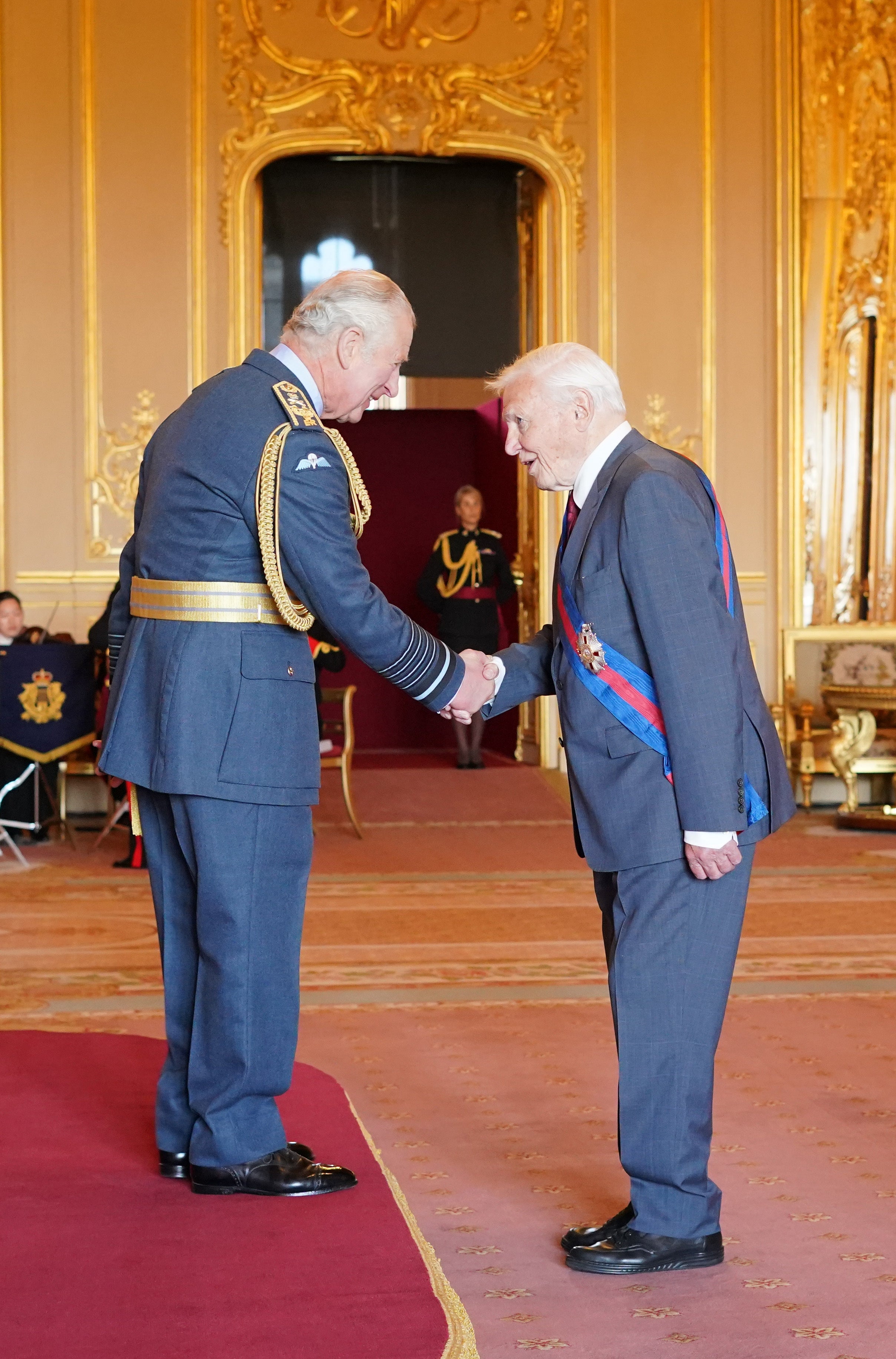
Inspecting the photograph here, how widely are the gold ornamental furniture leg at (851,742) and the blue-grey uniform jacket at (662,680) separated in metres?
5.49

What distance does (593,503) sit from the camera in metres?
2.45

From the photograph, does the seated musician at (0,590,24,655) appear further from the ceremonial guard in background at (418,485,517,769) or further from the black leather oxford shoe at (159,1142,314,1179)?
the black leather oxford shoe at (159,1142,314,1179)

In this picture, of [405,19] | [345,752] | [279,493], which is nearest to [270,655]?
[279,493]

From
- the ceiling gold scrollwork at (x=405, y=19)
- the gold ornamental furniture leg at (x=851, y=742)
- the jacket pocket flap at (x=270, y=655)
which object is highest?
the ceiling gold scrollwork at (x=405, y=19)

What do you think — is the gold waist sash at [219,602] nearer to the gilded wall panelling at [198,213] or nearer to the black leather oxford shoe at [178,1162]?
the black leather oxford shoe at [178,1162]

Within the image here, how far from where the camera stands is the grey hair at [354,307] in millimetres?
2627

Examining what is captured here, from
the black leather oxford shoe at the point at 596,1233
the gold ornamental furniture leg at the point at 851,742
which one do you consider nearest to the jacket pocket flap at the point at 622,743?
the black leather oxford shoe at the point at 596,1233

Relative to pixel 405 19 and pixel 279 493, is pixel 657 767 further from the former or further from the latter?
pixel 405 19

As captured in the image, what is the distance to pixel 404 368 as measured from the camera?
9.52 m

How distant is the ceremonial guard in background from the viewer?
A: 30.7 ft

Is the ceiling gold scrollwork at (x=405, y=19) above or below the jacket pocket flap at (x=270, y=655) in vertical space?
above

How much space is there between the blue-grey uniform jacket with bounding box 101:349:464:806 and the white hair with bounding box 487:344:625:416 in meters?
0.37

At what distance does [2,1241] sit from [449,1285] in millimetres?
714

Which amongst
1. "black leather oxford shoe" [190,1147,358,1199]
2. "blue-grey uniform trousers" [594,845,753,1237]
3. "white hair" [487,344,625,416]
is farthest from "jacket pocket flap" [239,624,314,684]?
"black leather oxford shoe" [190,1147,358,1199]
